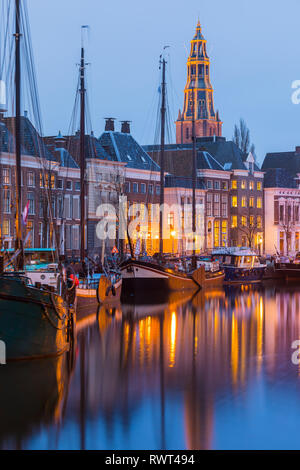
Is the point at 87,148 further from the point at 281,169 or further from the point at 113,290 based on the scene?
the point at 281,169

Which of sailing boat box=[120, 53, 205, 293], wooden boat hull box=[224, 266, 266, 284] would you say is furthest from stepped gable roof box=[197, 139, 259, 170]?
sailing boat box=[120, 53, 205, 293]

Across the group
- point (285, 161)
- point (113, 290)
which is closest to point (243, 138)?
point (285, 161)

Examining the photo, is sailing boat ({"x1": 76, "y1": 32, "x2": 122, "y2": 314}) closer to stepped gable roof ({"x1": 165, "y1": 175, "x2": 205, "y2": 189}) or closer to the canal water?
the canal water

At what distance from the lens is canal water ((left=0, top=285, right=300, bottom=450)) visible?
60.2ft

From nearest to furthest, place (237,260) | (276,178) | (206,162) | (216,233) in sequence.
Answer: (237,260) → (206,162) → (216,233) → (276,178)

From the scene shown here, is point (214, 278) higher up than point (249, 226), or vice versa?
point (249, 226)

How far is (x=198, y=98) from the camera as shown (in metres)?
158

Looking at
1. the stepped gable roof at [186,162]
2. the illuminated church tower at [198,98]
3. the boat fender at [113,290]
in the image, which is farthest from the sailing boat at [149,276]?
the illuminated church tower at [198,98]

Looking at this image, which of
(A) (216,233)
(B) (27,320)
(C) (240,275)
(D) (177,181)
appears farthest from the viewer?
(A) (216,233)

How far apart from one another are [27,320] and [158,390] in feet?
14.5

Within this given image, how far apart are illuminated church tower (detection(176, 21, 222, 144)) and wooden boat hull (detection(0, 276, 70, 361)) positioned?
12793 centimetres

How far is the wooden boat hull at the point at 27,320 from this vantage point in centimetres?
2402

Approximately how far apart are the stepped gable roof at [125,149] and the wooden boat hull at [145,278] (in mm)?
28792
